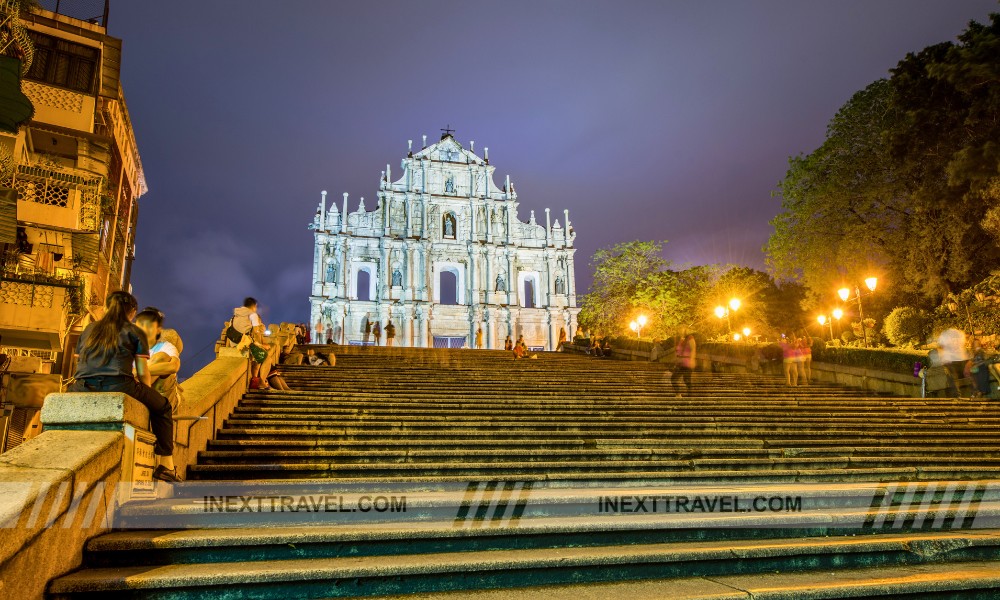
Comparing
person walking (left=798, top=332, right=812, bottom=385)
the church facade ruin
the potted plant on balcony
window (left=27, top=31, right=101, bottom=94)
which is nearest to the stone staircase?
person walking (left=798, top=332, right=812, bottom=385)

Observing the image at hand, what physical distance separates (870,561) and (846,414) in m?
5.92

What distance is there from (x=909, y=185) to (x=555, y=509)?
80.4 ft

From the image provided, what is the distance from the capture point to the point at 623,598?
326cm

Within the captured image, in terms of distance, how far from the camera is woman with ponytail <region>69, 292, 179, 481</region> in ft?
13.4

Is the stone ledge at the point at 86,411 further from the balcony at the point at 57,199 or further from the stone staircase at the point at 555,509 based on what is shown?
the balcony at the point at 57,199

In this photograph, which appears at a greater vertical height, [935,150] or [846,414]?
[935,150]

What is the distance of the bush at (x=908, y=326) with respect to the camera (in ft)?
70.9

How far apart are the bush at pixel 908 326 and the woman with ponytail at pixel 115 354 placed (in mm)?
24320

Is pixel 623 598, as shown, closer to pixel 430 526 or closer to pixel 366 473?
pixel 430 526

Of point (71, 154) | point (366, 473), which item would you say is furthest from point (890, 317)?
point (71, 154)

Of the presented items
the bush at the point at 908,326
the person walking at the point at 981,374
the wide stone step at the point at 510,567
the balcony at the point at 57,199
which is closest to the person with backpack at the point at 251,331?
the wide stone step at the point at 510,567

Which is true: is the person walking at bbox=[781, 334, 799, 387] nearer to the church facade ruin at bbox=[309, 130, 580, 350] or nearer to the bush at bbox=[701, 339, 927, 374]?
the bush at bbox=[701, 339, 927, 374]

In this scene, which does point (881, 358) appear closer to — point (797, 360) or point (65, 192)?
point (797, 360)

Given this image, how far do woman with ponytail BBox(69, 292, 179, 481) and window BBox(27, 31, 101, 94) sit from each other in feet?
52.9
